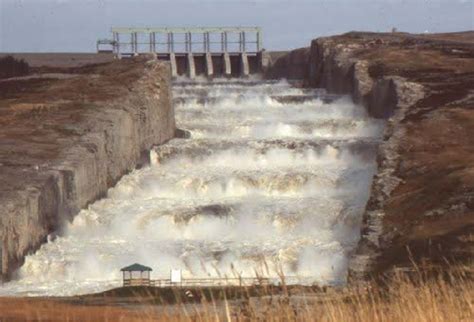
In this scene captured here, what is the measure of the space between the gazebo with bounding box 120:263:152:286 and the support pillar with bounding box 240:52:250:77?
91.4 metres

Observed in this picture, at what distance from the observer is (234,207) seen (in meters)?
52.4

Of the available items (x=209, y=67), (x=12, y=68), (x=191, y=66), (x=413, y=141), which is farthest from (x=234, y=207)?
(x=191, y=66)

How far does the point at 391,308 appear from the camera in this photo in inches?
752

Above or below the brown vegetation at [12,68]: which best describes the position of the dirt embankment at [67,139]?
above

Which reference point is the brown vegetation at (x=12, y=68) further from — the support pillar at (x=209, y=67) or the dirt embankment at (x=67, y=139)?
the dirt embankment at (x=67, y=139)

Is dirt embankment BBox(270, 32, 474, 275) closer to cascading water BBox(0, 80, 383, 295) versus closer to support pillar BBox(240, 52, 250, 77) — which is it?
cascading water BBox(0, 80, 383, 295)

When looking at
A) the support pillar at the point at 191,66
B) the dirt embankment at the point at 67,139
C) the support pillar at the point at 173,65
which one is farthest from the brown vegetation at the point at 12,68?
the dirt embankment at the point at 67,139

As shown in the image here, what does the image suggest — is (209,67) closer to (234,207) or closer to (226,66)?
(226,66)

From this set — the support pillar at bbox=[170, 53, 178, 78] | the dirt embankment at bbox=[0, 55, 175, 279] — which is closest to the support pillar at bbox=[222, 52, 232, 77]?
the support pillar at bbox=[170, 53, 178, 78]

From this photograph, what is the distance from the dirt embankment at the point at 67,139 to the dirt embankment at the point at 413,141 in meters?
10.8

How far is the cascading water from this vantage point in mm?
45031

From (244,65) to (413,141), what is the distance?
→ 78964 mm

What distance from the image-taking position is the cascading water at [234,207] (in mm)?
45031

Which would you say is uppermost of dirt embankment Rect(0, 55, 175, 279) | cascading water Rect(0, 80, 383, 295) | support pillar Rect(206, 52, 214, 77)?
dirt embankment Rect(0, 55, 175, 279)
